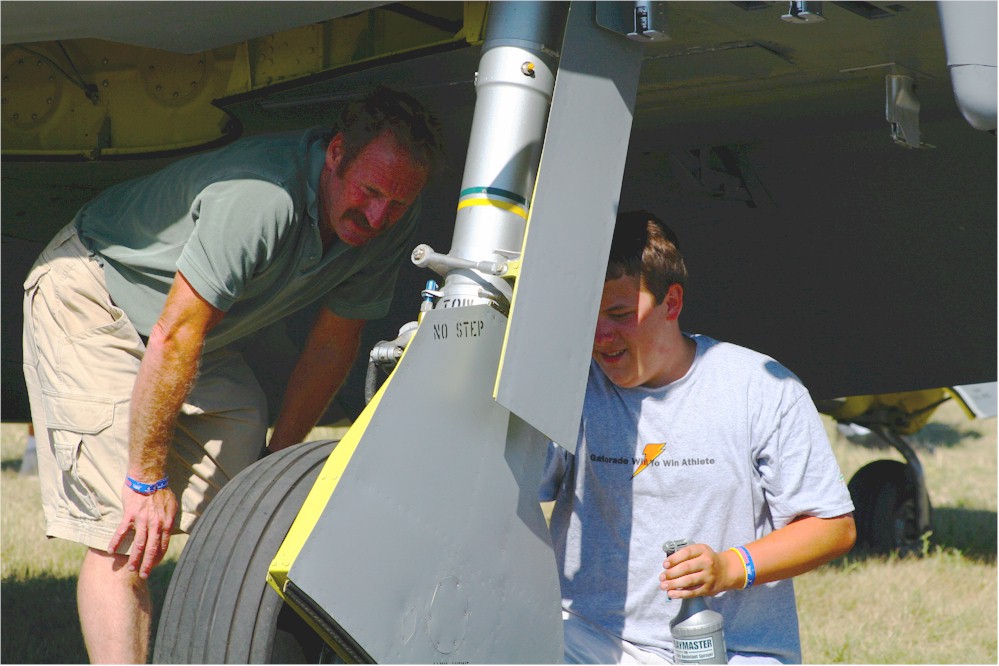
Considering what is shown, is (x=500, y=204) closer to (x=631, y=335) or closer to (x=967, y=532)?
(x=631, y=335)

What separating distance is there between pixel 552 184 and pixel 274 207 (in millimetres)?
823

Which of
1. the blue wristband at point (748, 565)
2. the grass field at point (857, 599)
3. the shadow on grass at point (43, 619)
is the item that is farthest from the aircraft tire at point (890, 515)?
the blue wristband at point (748, 565)

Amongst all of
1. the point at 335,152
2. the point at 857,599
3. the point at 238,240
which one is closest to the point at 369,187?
the point at 335,152

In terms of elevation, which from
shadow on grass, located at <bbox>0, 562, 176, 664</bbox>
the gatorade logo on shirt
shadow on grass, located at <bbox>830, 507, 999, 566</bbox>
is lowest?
shadow on grass, located at <bbox>0, 562, 176, 664</bbox>

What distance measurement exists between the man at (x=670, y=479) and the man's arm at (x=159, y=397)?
0.90 meters

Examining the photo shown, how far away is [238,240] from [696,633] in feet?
4.51

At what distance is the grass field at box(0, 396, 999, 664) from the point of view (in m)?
4.55

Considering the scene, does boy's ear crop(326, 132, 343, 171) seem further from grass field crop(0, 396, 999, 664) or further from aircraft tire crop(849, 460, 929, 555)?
aircraft tire crop(849, 460, 929, 555)

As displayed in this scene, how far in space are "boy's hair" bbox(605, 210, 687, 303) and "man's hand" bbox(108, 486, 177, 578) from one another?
1.21 meters

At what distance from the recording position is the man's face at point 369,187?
294 cm

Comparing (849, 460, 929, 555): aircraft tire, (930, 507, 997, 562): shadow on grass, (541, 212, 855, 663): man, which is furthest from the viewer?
(849, 460, 929, 555): aircraft tire

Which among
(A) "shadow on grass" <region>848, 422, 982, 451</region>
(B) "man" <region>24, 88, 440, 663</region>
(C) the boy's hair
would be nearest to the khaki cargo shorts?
(B) "man" <region>24, 88, 440, 663</region>

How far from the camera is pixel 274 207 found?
283 centimetres

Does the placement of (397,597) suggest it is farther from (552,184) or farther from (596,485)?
(552,184)
